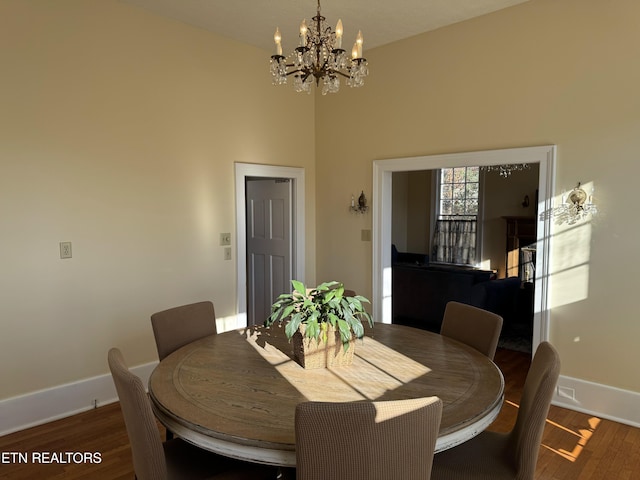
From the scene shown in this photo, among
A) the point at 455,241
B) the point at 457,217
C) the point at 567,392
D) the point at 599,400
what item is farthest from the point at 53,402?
the point at 457,217

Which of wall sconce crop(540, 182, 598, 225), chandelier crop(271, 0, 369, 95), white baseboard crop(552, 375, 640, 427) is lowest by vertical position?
white baseboard crop(552, 375, 640, 427)

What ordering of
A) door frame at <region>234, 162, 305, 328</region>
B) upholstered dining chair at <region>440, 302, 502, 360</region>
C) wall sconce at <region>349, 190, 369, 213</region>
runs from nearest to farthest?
upholstered dining chair at <region>440, 302, 502, 360</region> → door frame at <region>234, 162, 305, 328</region> → wall sconce at <region>349, 190, 369, 213</region>

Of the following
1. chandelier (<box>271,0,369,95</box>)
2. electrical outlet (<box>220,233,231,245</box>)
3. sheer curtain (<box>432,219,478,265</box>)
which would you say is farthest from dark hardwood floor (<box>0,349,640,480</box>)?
sheer curtain (<box>432,219,478,265</box>)

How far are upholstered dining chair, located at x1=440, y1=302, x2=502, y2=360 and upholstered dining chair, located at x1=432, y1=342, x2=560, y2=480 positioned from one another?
401 millimetres

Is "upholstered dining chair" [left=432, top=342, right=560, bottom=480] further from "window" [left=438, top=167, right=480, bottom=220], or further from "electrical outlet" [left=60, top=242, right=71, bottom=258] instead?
"window" [left=438, top=167, right=480, bottom=220]

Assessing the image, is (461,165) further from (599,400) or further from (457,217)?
(457,217)

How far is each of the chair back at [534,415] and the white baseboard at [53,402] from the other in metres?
2.92

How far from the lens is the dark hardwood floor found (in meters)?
2.51

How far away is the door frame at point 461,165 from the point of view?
330cm

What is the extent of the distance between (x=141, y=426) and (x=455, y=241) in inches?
293

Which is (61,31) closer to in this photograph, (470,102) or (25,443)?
(25,443)

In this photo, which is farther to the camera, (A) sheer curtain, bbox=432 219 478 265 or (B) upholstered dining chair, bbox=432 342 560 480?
(A) sheer curtain, bbox=432 219 478 265

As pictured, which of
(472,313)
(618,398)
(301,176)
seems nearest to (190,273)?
(301,176)

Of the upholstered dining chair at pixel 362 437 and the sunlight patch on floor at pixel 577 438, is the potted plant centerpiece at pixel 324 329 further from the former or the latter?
the sunlight patch on floor at pixel 577 438
